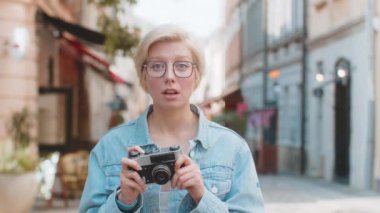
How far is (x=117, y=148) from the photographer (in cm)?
238

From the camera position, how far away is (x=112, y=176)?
2.33 metres

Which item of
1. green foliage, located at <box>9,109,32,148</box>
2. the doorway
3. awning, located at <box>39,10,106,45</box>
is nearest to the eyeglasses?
green foliage, located at <box>9,109,32,148</box>

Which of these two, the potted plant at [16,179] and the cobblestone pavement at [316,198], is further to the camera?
the cobblestone pavement at [316,198]

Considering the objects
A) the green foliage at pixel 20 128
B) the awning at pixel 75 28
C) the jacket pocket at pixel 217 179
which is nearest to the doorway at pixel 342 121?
the awning at pixel 75 28

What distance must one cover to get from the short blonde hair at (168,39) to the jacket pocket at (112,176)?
31 centimetres

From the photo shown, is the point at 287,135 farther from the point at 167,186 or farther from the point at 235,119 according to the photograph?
the point at 167,186

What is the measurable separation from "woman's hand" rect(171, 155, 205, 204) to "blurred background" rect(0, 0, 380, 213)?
276 inches

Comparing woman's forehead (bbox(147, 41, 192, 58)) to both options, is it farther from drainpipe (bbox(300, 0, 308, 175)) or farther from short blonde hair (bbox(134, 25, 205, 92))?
drainpipe (bbox(300, 0, 308, 175))

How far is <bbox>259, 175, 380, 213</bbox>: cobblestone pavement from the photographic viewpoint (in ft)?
38.7

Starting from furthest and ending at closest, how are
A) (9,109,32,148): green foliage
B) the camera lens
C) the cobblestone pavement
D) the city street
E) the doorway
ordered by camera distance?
the doorway
(9,109,32,148): green foliage
the cobblestone pavement
the city street
the camera lens

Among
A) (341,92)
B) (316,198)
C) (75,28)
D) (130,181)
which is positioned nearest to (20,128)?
(75,28)

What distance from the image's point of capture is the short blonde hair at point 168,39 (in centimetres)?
230

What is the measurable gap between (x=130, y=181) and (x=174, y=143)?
0.31 m

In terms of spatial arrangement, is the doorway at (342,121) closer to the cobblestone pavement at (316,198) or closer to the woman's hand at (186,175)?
the cobblestone pavement at (316,198)
